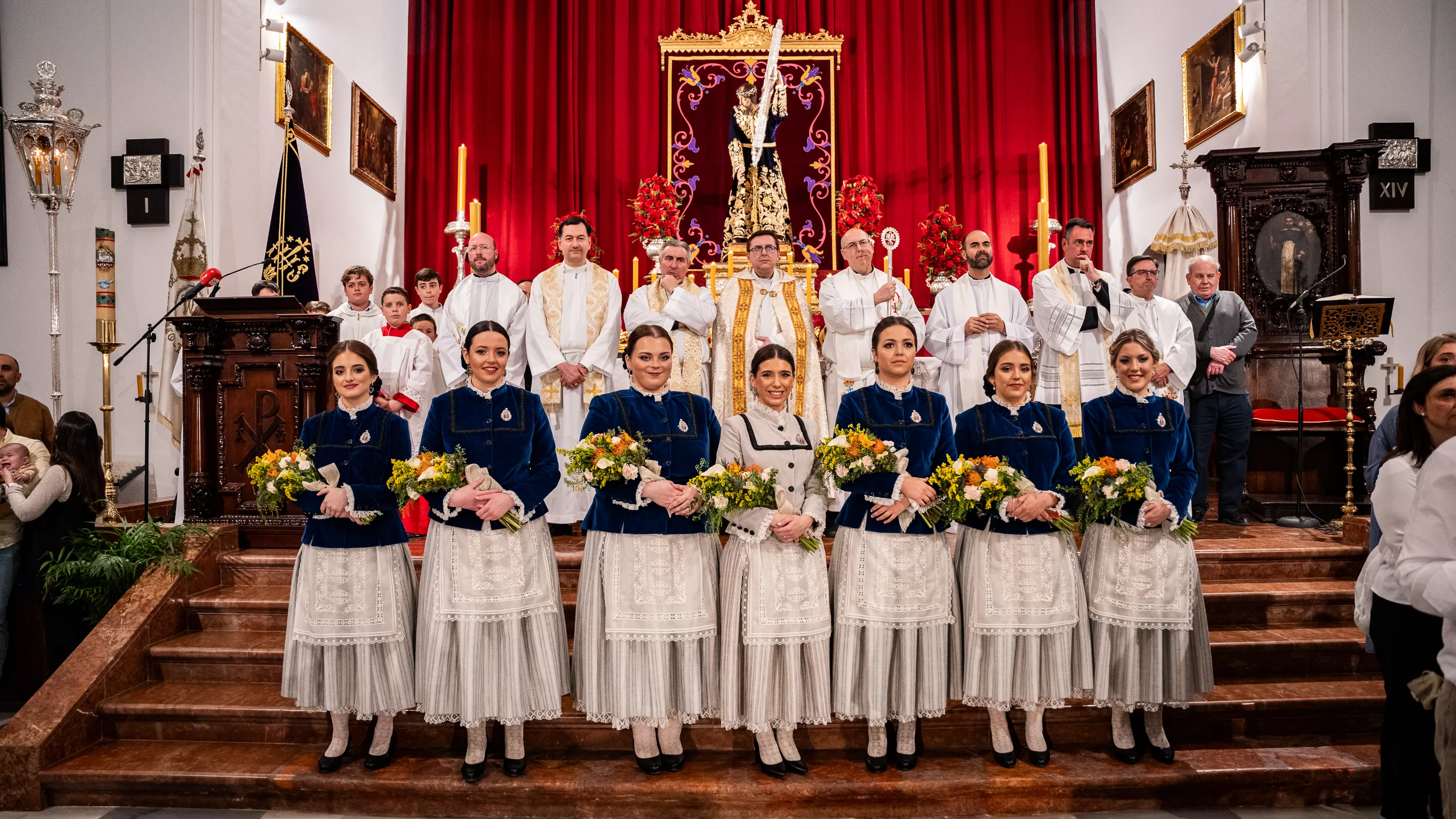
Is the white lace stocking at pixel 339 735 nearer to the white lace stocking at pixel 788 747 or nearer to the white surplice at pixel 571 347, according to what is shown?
the white lace stocking at pixel 788 747

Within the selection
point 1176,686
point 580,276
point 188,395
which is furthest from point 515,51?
point 1176,686

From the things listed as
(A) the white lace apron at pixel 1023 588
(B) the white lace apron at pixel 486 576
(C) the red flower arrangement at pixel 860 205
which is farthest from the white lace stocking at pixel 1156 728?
(C) the red flower arrangement at pixel 860 205

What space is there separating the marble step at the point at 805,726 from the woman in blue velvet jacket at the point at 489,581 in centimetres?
44

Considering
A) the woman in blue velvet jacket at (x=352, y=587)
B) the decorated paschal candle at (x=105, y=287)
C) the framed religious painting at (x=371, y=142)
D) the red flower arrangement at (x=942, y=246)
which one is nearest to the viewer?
the woman in blue velvet jacket at (x=352, y=587)

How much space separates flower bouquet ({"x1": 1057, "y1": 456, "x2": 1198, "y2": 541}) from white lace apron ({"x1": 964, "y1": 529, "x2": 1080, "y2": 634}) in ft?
0.52

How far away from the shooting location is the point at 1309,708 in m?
4.18

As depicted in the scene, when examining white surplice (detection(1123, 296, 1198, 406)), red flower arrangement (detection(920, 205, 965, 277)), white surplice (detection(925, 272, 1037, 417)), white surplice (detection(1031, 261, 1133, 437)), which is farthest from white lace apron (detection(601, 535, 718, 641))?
red flower arrangement (detection(920, 205, 965, 277))

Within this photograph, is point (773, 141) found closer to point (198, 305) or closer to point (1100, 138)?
point (1100, 138)

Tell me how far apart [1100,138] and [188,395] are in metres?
9.27

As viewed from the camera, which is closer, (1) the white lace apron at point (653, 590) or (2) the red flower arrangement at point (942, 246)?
(1) the white lace apron at point (653, 590)

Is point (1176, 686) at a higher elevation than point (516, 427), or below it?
below

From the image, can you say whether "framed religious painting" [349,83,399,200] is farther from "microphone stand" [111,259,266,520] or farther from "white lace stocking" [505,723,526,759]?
"white lace stocking" [505,723,526,759]

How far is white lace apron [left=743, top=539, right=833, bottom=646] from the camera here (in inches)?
143

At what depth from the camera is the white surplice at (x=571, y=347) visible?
5.90 metres
